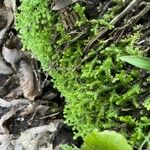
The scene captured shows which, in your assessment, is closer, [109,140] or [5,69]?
[109,140]

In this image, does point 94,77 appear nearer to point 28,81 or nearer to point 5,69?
point 28,81

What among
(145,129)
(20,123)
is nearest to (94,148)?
(145,129)

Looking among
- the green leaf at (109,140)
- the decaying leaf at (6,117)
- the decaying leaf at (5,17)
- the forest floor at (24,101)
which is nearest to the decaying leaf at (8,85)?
the forest floor at (24,101)

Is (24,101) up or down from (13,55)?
down

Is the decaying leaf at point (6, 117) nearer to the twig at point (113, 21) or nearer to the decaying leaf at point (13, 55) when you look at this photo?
the decaying leaf at point (13, 55)

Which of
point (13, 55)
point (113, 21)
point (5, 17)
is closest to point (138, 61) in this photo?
point (113, 21)

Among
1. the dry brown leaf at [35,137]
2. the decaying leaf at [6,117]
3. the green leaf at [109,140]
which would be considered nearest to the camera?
the green leaf at [109,140]
